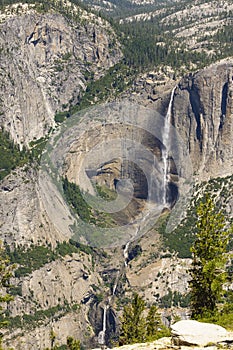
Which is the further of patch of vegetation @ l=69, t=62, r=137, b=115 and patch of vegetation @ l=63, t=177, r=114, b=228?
patch of vegetation @ l=69, t=62, r=137, b=115

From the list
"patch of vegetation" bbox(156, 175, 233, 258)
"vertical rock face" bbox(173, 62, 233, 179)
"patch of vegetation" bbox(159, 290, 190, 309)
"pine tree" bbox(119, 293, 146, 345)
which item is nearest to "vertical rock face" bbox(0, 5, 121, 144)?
"vertical rock face" bbox(173, 62, 233, 179)

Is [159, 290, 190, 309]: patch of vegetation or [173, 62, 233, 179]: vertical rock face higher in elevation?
[173, 62, 233, 179]: vertical rock face

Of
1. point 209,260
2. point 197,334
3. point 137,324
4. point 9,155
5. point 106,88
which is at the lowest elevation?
point 137,324

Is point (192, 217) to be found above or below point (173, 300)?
above

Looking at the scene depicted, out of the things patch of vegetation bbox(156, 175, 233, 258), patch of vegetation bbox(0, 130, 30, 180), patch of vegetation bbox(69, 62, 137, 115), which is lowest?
patch of vegetation bbox(156, 175, 233, 258)

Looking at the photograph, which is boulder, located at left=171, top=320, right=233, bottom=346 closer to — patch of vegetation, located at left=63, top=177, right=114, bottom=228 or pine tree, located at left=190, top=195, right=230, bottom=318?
pine tree, located at left=190, top=195, right=230, bottom=318

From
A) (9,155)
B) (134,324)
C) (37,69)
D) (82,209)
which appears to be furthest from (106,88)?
(134,324)

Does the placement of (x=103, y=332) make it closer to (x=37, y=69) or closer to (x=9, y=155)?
(x=9, y=155)

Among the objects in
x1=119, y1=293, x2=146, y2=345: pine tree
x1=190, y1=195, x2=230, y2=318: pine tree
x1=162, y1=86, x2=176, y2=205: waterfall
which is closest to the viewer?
x1=190, y1=195, x2=230, y2=318: pine tree
